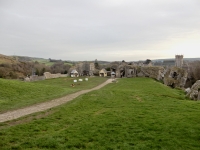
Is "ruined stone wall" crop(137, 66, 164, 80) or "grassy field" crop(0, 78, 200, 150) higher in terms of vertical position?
"ruined stone wall" crop(137, 66, 164, 80)

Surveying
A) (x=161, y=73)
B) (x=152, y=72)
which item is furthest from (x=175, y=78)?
(x=152, y=72)

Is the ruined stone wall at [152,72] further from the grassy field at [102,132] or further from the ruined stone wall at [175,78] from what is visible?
the grassy field at [102,132]

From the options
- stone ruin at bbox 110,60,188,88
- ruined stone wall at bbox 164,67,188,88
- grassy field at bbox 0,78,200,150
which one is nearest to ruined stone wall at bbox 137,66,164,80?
stone ruin at bbox 110,60,188,88

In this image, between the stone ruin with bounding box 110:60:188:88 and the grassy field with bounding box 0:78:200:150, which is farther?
the stone ruin with bounding box 110:60:188:88

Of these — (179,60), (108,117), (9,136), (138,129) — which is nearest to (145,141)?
(138,129)

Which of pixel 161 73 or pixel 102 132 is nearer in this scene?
pixel 102 132

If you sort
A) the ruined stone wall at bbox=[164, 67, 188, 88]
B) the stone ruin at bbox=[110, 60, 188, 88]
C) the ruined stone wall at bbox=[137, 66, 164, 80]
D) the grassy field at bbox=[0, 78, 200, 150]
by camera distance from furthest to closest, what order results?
the ruined stone wall at bbox=[137, 66, 164, 80], the stone ruin at bbox=[110, 60, 188, 88], the ruined stone wall at bbox=[164, 67, 188, 88], the grassy field at bbox=[0, 78, 200, 150]

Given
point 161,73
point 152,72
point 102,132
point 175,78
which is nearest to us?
point 102,132

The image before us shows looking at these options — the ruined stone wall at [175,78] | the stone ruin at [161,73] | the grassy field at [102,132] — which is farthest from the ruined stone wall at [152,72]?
the grassy field at [102,132]

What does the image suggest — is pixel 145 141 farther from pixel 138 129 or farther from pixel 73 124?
pixel 73 124

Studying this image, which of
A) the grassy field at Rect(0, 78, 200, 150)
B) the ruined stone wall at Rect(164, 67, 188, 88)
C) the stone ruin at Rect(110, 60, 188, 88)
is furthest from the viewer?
the stone ruin at Rect(110, 60, 188, 88)

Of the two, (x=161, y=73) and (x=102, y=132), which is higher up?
(x=161, y=73)

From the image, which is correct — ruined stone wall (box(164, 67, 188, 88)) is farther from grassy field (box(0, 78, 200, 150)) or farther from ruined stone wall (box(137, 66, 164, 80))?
grassy field (box(0, 78, 200, 150))

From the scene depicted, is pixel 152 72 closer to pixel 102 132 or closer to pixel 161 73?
pixel 161 73
